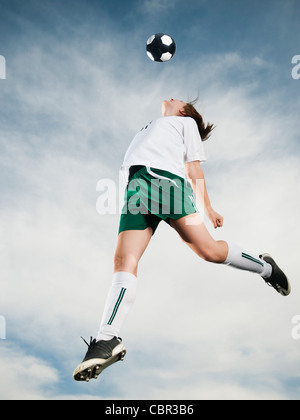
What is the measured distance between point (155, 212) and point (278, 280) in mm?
2016

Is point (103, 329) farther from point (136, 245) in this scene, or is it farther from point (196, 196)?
point (196, 196)

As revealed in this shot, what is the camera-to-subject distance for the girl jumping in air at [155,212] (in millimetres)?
3301

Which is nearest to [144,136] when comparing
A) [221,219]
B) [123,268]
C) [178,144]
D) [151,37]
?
[178,144]

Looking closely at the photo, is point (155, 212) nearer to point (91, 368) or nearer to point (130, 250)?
point (130, 250)

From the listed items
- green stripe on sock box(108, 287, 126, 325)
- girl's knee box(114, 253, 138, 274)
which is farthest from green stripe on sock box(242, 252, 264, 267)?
green stripe on sock box(108, 287, 126, 325)

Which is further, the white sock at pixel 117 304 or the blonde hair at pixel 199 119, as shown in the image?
the blonde hair at pixel 199 119

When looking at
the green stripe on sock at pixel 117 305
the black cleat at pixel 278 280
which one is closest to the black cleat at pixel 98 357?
the green stripe on sock at pixel 117 305

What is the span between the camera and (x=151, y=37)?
16.9ft

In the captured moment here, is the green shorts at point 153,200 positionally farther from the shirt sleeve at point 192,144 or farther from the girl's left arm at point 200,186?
the shirt sleeve at point 192,144

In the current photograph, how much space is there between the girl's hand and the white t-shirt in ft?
1.61

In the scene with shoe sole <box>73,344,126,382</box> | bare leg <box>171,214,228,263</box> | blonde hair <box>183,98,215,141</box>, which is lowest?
shoe sole <box>73,344,126,382</box>

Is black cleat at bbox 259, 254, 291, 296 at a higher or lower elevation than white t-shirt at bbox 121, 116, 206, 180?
lower

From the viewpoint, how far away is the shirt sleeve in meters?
3.99

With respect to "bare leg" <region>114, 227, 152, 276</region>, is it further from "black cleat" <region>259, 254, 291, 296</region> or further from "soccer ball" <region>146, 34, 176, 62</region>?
"soccer ball" <region>146, 34, 176, 62</region>
